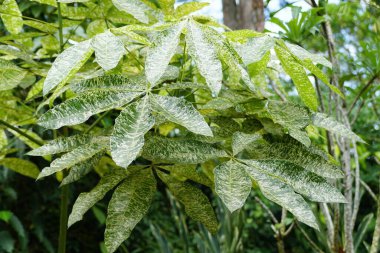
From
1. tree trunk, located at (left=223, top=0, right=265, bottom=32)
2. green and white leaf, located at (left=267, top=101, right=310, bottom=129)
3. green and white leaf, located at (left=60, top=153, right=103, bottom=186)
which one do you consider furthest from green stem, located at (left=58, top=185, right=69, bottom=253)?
tree trunk, located at (left=223, top=0, right=265, bottom=32)

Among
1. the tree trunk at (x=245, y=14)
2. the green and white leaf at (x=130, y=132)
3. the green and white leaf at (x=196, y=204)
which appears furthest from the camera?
the tree trunk at (x=245, y=14)

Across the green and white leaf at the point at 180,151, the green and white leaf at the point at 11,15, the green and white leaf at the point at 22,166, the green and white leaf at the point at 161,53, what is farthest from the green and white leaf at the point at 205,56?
the green and white leaf at the point at 22,166

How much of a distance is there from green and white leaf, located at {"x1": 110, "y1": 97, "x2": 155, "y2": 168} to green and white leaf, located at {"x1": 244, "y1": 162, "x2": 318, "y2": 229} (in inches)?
5.5

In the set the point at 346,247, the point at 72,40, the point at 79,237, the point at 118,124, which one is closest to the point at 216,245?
the point at 346,247

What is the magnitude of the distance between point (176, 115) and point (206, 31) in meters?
0.11

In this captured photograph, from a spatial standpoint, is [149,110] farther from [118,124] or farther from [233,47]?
[233,47]

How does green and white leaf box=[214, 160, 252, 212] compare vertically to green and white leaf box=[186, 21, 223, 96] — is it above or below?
below

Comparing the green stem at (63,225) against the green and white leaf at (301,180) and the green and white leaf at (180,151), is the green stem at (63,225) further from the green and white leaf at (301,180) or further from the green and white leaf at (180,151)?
the green and white leaf at (301,180)

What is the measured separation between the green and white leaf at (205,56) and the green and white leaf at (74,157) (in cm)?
17

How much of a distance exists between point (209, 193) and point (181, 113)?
10.5ft

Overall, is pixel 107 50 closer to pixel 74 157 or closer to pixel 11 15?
pixel 74 157

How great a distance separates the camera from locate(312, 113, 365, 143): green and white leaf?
63 centimetres

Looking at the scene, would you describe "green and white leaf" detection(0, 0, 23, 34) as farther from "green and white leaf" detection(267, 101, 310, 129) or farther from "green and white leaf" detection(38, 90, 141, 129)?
"green and white leaf" detection(267, 101, 310, 129)

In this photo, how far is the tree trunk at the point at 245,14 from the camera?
178 centimetres
